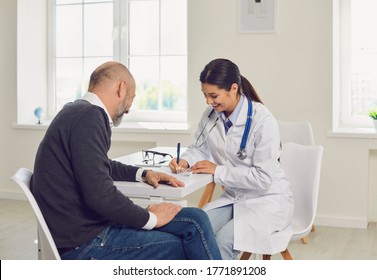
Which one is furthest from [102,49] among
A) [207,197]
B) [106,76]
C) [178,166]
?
[106,76]

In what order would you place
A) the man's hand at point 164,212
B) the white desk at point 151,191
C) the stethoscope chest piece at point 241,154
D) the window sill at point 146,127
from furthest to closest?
the window sill at point 146,127
the stethoscope chest piece at point 241,154
the white desk at point 151,191
the man's hand at point 164,212

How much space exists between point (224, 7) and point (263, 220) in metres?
2.69

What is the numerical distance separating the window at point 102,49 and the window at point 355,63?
1389mm

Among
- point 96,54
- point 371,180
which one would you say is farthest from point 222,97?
point 96,54

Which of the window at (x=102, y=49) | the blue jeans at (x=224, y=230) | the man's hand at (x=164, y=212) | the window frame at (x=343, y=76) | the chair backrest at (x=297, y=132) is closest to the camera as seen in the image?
the man's hand at (x=164, y=212)

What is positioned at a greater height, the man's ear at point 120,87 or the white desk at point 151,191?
the man's ear at point 120,87

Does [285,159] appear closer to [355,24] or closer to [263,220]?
[263,220]

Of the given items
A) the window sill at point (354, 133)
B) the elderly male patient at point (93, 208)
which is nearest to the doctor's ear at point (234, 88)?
the elderly male patient at point (93, 208)

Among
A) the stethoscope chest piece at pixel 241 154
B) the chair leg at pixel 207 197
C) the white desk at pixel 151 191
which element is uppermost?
the stethoscope chest piece at pixel 241 154

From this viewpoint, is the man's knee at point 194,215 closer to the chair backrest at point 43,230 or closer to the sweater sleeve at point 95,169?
the sweater sleeve at point 95,169

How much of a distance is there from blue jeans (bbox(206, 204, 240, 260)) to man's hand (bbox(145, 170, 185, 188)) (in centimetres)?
30

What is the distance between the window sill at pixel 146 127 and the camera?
16.8 feet

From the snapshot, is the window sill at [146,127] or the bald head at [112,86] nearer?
the bald head at [112,86]

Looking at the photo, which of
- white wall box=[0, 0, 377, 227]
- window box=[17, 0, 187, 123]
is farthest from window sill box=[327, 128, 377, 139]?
window box=[17, 0, 187, 123]
